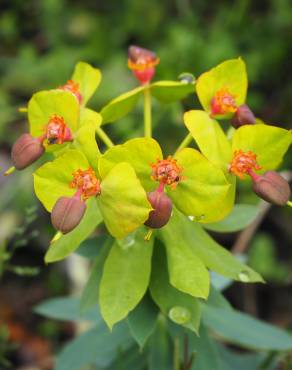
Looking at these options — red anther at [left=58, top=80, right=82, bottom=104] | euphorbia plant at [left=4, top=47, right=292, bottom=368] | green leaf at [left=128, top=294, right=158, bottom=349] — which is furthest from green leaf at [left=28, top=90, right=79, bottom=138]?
green leaf at [left=128, top=294, right=158, bottom=349]

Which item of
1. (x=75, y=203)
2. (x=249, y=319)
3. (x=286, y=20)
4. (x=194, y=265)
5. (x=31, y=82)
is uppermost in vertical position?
(x=75, y=203)

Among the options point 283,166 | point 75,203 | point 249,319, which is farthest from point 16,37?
point 75,203

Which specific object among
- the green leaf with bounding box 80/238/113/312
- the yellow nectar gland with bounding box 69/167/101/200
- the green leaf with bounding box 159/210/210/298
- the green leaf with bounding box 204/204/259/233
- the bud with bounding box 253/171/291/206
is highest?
the yellow nectar gland with bounding box 69/167/101/200

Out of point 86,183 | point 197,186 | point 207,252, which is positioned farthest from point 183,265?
point 86,183

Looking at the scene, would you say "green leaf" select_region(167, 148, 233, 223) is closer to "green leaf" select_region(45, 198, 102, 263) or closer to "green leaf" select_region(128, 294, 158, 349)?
"green leaf" select_region(45, 198, 102, 263)

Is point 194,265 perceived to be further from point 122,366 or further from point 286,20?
point 286,20

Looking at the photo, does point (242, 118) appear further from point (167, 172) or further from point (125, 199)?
point (125, 199)
